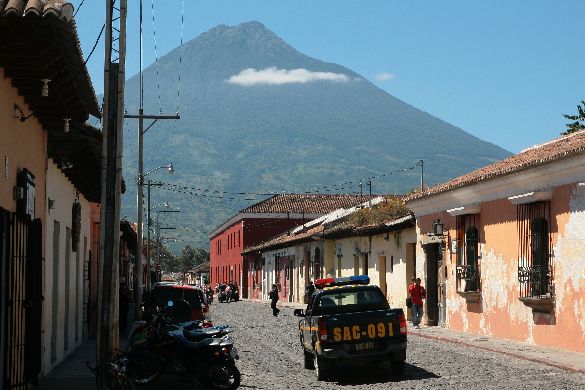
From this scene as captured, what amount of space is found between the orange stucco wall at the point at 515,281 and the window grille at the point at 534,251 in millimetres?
312

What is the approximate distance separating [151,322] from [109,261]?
2.61 m

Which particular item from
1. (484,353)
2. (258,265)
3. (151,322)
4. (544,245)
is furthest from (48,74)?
(258,265)

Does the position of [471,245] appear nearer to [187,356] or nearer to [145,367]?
[187,356]

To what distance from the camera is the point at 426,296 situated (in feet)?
102

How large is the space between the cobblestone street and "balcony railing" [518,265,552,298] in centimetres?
210

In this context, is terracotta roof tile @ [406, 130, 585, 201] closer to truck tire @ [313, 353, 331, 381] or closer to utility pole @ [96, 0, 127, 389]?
truck tire @ [313, 353, 331, 381]

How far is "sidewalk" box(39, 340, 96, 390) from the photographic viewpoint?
1540cm

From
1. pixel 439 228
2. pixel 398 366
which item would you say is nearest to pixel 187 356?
pixel 398 366

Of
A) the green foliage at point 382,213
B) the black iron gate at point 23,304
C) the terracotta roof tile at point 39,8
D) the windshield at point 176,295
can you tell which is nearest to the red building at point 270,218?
the green foliage at point 382,213

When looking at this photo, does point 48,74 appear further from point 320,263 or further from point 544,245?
point 320,263

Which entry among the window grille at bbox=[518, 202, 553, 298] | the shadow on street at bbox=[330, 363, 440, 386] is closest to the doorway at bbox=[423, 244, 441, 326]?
the window grille at bbox=[518, 202, 553, 298]

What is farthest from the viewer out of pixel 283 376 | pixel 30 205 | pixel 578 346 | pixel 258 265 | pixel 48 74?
pixel 258 265

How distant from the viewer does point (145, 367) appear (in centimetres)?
1541

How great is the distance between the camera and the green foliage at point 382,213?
41041 millimetres
